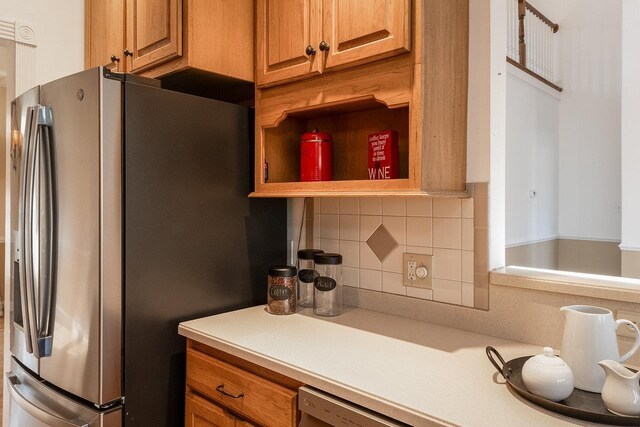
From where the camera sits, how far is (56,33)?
2186 mm

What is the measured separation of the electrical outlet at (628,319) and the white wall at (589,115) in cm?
479

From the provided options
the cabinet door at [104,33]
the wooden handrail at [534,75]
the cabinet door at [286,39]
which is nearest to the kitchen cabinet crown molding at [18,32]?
the cabinet door at [104,33]

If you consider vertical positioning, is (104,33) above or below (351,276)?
above

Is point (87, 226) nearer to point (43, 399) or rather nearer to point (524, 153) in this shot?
point (43, 399)

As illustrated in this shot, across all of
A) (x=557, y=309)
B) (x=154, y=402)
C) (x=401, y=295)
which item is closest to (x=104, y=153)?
(x=154, y=402)

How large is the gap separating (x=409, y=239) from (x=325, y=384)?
0.72m

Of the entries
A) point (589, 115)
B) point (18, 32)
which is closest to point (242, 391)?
point (18, 32)

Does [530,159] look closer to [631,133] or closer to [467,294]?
[631,133]

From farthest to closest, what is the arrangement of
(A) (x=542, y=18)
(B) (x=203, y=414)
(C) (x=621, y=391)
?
1. (A) (x=542, y=18)
2. (B) (x=203, y=414)
3. (C) (x=621, y=391)

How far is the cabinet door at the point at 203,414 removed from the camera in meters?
1.35

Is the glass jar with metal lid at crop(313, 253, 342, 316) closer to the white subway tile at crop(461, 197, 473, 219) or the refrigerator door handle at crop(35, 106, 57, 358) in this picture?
the white subway tile at crop(461, 197, 473, 219)

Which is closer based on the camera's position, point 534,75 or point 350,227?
point 350,227

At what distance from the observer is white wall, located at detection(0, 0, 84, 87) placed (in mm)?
2131

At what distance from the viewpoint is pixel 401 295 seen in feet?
5.40
